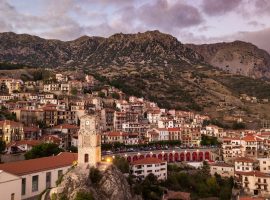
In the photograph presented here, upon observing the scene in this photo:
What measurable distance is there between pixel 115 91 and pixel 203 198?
2424 inches

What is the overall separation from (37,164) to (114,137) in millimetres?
35512

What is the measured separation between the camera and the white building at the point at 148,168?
183 feet

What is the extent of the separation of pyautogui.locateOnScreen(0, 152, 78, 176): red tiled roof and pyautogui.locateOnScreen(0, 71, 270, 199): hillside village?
90 mm

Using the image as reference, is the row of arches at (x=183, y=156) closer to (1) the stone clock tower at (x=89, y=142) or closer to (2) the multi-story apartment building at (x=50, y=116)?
(2) the multi-story apartment building at (x=50, y=116)

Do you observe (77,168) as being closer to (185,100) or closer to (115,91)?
(115,91)

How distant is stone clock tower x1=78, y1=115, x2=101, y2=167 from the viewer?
3850 cm

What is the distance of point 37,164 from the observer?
39.0 meters

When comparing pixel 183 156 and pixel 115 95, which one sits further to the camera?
pixel 115 95

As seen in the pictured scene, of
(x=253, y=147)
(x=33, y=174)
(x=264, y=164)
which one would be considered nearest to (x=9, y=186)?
(x=33, y=174)

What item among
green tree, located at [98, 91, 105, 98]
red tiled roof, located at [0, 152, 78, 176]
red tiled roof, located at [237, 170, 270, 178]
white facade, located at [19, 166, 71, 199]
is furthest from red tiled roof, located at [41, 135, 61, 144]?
green tree, located at [98, 91, 105, 98]

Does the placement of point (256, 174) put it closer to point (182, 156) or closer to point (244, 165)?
point (244, 165)

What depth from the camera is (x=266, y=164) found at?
63906 millimetres

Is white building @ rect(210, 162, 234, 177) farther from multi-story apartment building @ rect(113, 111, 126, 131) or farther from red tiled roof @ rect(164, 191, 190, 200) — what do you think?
multi-story apartment building @ rect(113, 111, 126, 131)

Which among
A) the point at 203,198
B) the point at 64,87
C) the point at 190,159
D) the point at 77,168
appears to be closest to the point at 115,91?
the point at 64,87
